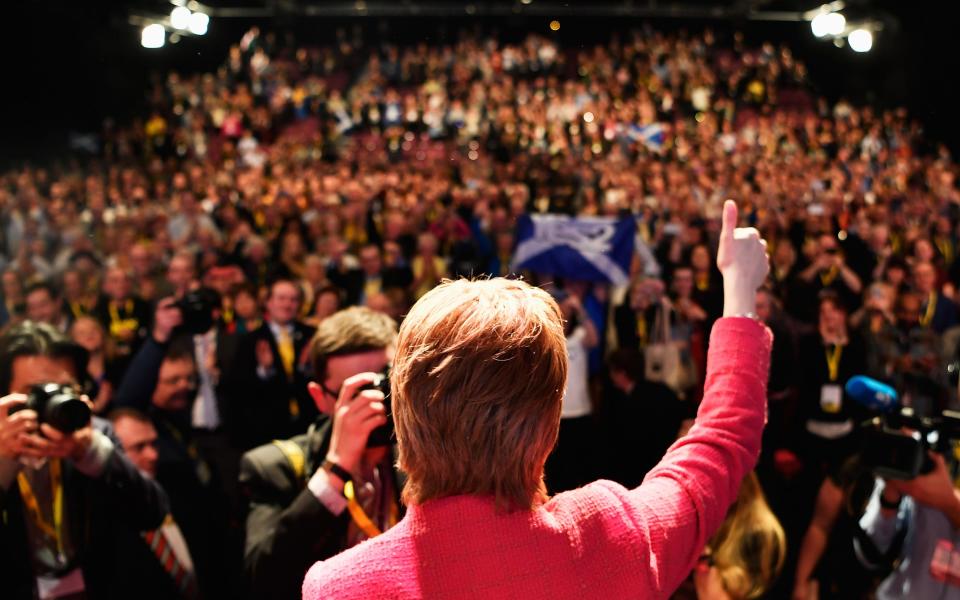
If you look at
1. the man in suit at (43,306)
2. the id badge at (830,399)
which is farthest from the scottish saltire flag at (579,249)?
the man in suit at (43,306)

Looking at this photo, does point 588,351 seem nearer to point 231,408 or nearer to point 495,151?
point 231,408

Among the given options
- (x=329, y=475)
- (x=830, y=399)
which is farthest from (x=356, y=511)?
(x=830, y=399)

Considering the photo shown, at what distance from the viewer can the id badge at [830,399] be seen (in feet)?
11.3

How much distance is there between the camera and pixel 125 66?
1125 centimetres

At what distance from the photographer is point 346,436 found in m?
1.23

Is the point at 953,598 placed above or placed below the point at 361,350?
below

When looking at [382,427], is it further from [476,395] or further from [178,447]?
[178,447]

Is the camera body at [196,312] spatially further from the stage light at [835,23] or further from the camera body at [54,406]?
the stage light at [835,23]

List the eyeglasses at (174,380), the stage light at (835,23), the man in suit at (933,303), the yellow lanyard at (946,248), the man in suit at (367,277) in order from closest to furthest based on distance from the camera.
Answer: the eyeglasses at (174,380) → the man in suit at (933,303) → the man in suit at (367,277) → the yellow lanyard at (946,248) → the stage light at (835,23)

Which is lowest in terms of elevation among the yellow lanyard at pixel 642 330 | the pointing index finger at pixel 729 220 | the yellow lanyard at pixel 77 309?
the yellow lanyard at pixel 642 330

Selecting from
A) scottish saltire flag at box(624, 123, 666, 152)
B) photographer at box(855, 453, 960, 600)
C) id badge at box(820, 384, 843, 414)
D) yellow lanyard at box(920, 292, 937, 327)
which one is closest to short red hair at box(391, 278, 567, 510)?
photographer at box(855, 453, 960, 600)

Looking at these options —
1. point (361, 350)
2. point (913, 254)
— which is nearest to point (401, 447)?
point (361, 350)

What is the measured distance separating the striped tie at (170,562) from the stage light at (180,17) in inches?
292

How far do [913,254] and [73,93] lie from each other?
980 centimetres
